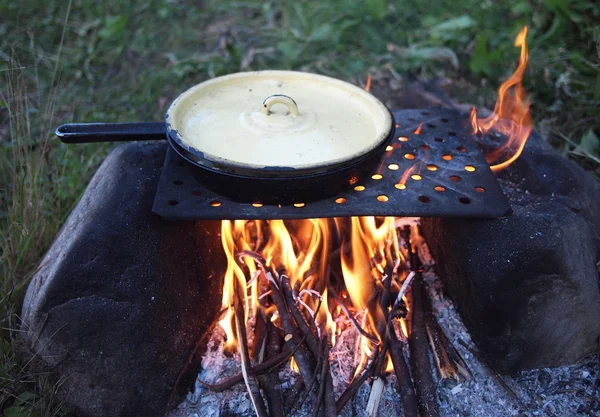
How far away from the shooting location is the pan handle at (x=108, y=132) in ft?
5.77

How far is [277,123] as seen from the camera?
1.80 meters

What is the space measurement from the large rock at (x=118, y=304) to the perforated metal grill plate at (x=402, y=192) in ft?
0.56

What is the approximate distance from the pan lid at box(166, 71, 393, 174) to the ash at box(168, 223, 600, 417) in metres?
0.73

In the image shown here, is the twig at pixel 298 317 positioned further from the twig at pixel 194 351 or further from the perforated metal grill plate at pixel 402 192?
the perforated metal grill plate at pixel 402 192

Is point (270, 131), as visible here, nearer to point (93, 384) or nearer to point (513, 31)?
point (93, 384)

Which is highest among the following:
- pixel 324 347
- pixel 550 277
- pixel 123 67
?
pixel 550 277

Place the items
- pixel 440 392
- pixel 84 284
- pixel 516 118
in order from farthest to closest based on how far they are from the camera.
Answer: pixel 516 118, pixel 440 392, pixel 84 284

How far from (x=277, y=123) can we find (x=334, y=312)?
755mm

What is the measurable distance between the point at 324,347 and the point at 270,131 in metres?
0.76

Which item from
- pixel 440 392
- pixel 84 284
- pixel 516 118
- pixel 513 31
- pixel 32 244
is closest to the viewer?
pixel 84 284

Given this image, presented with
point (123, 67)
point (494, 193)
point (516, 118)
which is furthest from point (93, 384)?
point (123, 67)

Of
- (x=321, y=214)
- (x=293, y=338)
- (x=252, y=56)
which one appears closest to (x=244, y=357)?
(x=293, y=338)

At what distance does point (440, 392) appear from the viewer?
1.85 m

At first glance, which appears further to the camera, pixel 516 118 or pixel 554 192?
pixel 516 118
